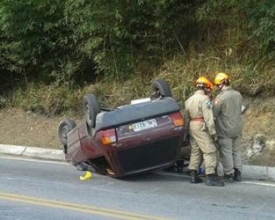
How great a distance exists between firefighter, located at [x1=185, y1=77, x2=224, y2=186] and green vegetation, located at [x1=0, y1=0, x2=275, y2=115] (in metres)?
3.23

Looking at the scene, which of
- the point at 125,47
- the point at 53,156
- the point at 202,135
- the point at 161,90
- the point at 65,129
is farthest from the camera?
the point at 125,47

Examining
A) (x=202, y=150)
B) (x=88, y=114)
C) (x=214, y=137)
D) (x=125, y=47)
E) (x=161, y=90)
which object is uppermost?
(x=125, y=47)

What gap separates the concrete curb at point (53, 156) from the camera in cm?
953

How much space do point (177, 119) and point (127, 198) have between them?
151cm

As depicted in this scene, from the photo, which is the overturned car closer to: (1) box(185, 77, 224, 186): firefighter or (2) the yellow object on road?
(1) box(185, 77, 224, 186): firefighter

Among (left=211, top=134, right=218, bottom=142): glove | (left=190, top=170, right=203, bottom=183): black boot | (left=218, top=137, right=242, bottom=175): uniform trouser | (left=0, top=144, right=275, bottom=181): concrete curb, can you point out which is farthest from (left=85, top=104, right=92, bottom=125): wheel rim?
(left=0, top=144, right=275, bottom=181): concrete curb

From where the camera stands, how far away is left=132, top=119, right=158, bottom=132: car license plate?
8.88 metres

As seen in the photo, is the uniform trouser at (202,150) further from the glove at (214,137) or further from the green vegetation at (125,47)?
the green vegetation at (125,47)

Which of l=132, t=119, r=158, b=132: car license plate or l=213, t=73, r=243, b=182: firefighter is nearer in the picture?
l=132, t=119, r=158, b=132: car license plate

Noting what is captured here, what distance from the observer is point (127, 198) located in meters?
8.18

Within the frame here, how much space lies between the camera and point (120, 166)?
8984 millimetres

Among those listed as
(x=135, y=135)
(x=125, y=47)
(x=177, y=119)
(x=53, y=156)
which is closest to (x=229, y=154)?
(x=177, y=119)

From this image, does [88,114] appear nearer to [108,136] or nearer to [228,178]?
[108,136]

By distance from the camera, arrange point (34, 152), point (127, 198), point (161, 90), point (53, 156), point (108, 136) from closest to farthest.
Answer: point (127, 198), point (108, 136), point (161, 90), point (53, 156), point (34, 152)
